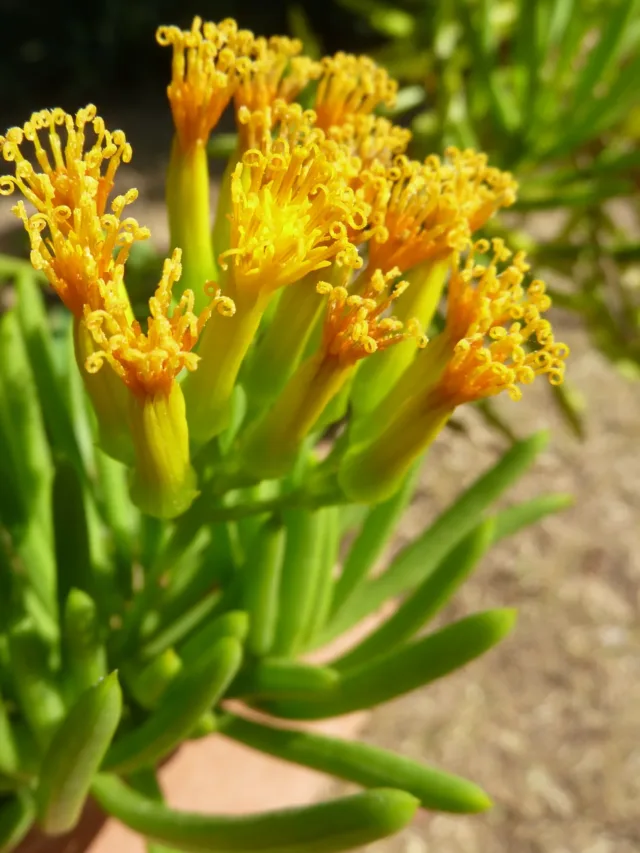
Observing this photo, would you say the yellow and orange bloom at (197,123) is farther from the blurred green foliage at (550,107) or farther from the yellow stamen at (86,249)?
the blurred green foliage at (550,107)

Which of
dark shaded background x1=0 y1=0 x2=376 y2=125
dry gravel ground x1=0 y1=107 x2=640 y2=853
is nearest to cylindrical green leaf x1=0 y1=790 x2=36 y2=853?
dry gravel ground x1=0 y1=107 x2=640 y2=853

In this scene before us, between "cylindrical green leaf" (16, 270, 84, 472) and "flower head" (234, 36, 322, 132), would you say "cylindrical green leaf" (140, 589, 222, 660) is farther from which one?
"flower head" (234, 36, 322, 132)

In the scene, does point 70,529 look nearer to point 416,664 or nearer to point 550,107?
point 416,664

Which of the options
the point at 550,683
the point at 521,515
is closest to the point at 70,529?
the point at 521,515

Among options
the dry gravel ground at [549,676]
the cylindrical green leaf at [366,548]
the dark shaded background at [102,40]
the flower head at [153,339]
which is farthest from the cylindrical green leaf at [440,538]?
the dark shaded background at [102,40]

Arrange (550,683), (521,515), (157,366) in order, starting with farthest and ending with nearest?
(550,683) < (521,515) < (157,366)

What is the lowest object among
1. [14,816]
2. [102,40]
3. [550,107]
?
[14,816]

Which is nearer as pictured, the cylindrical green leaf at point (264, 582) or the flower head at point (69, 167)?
the flower head at point (69, 167)
